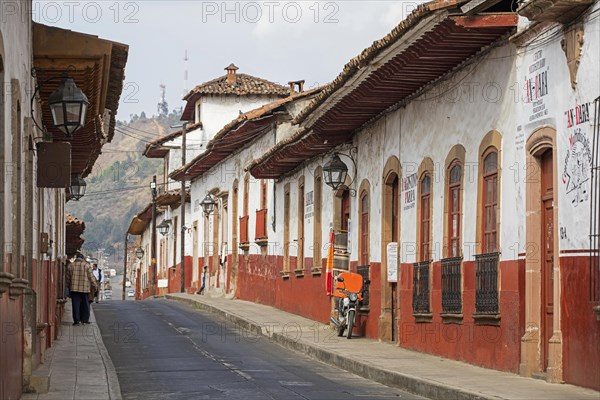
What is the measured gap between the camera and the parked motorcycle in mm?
23438

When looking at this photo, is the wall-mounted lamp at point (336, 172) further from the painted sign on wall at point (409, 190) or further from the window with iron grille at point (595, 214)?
the window with iron grille at point (595, 214)

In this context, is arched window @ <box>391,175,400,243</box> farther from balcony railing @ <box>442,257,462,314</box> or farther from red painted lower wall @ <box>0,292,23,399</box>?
red painted lower wall @ <box>0,292,23,399</box>

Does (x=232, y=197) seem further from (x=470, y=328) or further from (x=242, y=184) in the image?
(x=470, y=328)

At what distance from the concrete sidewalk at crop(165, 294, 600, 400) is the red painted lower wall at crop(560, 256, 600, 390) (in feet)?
0.58

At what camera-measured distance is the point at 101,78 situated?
1648cm

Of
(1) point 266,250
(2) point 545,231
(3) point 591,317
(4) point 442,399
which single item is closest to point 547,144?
(2) point 545,231

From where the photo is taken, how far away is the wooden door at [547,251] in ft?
49.2

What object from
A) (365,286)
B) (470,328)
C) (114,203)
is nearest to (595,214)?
(470,328)

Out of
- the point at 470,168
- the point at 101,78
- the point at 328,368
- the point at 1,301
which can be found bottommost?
the point at 328,368

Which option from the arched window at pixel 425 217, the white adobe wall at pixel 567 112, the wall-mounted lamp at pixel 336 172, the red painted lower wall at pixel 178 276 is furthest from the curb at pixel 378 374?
the red painted lower wall at pixel 178 276

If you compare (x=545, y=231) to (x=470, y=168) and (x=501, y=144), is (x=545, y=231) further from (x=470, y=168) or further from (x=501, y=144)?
(x=470, y=168)

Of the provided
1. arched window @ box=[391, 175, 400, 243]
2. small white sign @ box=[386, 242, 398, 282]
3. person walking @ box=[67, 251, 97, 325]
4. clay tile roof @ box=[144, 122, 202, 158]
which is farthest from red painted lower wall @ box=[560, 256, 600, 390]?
clay tile roof @ box=[144, 122, 202, 158]

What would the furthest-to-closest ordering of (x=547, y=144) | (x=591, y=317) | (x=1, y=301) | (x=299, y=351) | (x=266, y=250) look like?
(x=266, y=250)
(x=299, y=351)
(x=547, y=144)
(x=591, y=317)
(x=1, y=301)

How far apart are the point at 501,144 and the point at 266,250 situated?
19776mm
